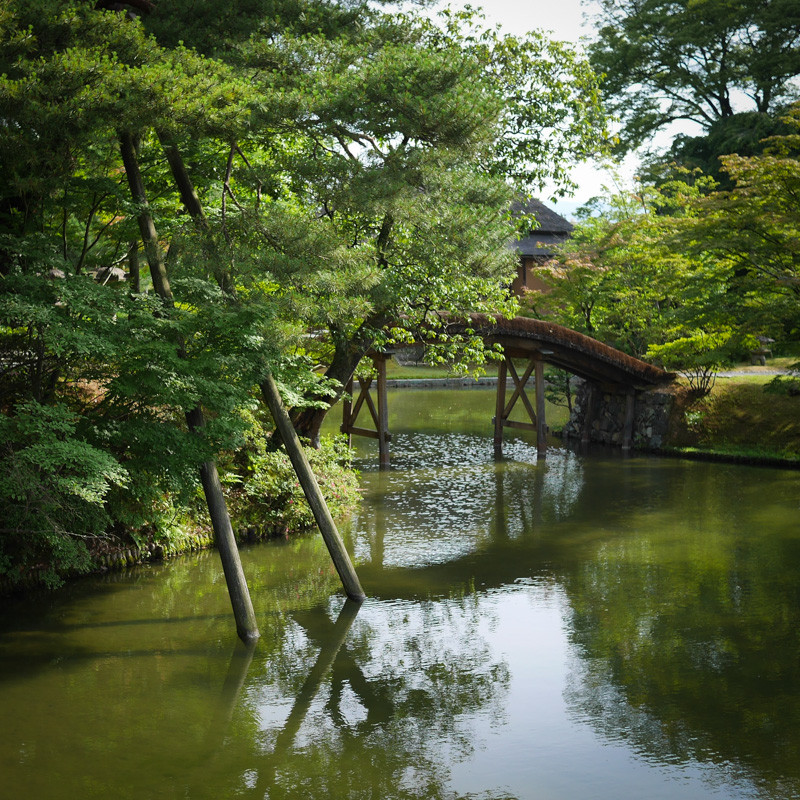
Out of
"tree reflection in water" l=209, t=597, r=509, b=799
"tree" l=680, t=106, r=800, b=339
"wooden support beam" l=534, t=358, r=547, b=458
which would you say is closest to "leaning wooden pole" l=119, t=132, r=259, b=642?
"tree reflection in water" l=209, t=597, r=509, b=799

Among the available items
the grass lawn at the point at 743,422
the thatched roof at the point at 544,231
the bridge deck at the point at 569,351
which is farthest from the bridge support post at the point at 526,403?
the thatched roof at the point at 544,231

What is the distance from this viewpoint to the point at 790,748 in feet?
21.5

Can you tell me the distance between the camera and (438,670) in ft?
27.8

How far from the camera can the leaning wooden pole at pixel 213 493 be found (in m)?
9.16

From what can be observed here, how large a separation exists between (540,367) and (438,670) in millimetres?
13783

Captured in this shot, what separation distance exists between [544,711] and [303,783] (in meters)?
2.27

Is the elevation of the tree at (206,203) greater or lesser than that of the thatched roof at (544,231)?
lesser

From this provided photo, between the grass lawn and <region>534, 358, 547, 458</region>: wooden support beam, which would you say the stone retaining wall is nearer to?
the grass lawn

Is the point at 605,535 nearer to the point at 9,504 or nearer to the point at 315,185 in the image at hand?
the point at 315,185

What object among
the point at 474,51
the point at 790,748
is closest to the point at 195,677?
the point at 790,748

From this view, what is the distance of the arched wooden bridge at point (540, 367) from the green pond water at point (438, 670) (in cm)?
562

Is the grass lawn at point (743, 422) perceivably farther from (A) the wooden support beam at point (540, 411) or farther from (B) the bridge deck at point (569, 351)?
(A) the wooden support beam at point (540, 411)

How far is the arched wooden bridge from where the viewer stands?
19953 millimetres

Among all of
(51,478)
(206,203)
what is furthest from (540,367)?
(51,478)
